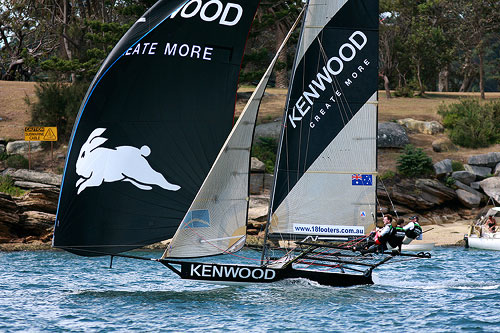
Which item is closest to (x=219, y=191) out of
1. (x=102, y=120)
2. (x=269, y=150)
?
(x=102, y=120)

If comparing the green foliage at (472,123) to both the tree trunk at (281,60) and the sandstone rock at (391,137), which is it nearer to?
the sandstone rock at (391,137)

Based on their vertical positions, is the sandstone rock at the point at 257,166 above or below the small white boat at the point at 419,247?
above

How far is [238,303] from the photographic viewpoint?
18.8 meters

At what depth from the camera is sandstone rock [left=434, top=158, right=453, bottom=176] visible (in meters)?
40.6

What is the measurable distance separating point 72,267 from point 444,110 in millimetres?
33146

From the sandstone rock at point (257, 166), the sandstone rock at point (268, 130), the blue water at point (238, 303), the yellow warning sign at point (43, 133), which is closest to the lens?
the blue water at point (238, 303)

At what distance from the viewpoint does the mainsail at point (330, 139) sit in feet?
64.5

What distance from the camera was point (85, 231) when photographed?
60.1ft

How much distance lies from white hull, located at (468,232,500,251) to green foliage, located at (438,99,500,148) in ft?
43.4

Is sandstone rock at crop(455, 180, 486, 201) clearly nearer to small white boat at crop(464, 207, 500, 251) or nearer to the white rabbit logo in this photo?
small white boat at crop(464, 207, 500, 251)

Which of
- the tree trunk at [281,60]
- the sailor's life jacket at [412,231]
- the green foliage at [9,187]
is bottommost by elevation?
the sailor's life jacket at [412,231]

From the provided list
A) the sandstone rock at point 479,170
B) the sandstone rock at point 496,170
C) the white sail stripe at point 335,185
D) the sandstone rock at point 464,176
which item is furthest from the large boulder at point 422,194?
the white sail stripe at point 335,185

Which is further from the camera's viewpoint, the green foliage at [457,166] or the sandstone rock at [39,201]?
the green foliage at [457,166]

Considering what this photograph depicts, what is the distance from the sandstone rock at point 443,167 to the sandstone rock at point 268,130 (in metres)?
10.2
